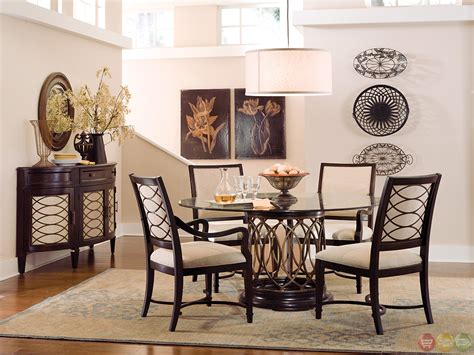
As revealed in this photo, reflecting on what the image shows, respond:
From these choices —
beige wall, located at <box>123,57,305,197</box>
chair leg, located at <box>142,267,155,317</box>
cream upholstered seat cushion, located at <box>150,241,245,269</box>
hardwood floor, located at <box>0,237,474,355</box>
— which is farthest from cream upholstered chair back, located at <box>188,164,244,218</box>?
beige wall, located at <box>123,57,305,197</box>

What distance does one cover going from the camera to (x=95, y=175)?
6219 mm

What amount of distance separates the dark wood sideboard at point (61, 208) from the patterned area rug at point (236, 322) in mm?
812

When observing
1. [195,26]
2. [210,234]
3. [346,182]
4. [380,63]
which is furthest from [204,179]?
[195,26]

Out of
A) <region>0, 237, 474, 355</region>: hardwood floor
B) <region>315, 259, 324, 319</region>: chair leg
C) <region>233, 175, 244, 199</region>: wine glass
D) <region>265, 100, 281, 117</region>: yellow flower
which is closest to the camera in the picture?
<region>0, 237, 474, 355</region>: hardwood floor

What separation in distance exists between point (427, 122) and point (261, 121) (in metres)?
3.82

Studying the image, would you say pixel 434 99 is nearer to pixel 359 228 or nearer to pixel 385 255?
pixel 359 228

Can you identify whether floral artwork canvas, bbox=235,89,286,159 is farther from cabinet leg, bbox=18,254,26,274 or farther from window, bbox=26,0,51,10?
cabinet leg, bbox=18,254,26,274

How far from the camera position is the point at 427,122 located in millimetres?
6289

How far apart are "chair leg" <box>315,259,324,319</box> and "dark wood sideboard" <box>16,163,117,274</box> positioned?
244 cm

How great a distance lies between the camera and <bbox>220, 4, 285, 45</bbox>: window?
10250mm

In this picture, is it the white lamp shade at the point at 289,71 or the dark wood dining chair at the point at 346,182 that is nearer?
Result: the white lamp shade at the point at 289,71

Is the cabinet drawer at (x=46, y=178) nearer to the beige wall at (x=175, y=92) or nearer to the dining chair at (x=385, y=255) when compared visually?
the dining chair at (x=385, y=255)

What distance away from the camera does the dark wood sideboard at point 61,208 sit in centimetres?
568

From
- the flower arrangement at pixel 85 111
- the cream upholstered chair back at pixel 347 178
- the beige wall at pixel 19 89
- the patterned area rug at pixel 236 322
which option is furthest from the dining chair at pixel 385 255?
the flower arrangement at pixel 85 111
